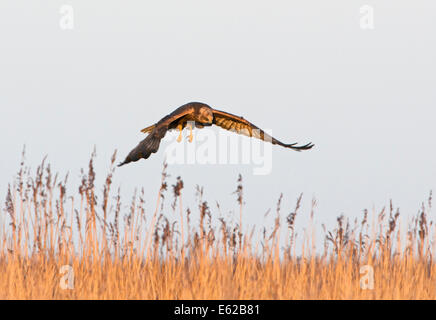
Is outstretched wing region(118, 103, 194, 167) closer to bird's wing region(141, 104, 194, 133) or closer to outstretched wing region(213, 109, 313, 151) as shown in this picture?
bird's wing region(141, 104, 194, 133)

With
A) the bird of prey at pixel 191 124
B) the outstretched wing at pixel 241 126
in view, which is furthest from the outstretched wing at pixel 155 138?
the outstretched wing at pixel 241 126

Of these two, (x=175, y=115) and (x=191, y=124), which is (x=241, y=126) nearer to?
(x=191, y=124)

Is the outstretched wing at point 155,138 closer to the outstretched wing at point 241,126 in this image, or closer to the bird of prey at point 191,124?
the bird of prey at point 191,124

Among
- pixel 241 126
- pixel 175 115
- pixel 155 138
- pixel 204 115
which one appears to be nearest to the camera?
pixel 155 138

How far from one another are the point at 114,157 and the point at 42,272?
4.14 feet

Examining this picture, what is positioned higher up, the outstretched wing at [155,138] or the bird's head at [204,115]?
the bird's head at [204,115]

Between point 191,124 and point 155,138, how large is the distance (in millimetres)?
1214

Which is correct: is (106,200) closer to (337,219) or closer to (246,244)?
(246,244)

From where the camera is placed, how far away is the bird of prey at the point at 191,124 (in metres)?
6.18

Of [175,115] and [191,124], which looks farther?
[191,124]

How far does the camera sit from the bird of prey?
6.18 meters

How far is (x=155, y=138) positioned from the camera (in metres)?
6.45

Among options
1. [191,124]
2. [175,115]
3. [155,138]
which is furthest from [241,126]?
[155,138]
